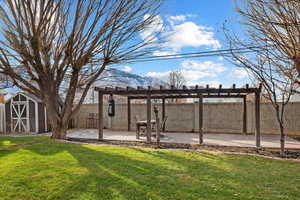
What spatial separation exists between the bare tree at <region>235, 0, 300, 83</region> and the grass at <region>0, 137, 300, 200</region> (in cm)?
294

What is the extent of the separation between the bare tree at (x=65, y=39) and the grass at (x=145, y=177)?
10.9 ft

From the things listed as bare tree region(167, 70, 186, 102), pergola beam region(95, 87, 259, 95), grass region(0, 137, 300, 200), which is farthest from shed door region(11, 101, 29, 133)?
bare tree region(167, 70, 186, 102)

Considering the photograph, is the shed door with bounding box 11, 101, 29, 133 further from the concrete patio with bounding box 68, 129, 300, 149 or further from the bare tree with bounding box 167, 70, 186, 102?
the bare tree with bounding box 167, 70, 186, 102

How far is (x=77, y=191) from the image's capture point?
9.30 feet

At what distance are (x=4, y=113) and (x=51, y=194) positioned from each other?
426 inches

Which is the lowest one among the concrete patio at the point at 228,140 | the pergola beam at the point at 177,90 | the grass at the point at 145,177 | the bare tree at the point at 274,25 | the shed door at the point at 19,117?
the concrete patio at the point at 228,140

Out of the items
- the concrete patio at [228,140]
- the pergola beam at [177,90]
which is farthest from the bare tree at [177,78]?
the pergola beam at [177,90]

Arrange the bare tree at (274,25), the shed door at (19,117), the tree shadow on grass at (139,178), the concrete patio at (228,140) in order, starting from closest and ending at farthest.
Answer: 1. the tree shadow on grass at (139,178)
2. the bare tree at (274,25)
3. the concrete patio at (228,140)
4. the shed door at (19,117)

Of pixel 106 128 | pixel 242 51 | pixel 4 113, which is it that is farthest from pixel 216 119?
pixel 4 113

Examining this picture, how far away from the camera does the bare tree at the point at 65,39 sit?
6.82m

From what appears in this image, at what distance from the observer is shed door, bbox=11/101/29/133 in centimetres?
1087

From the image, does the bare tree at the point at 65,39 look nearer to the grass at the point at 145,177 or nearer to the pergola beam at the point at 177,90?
the pergola beam at the point at 177,90

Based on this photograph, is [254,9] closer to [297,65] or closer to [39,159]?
[297,65]

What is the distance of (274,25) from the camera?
535 cm
